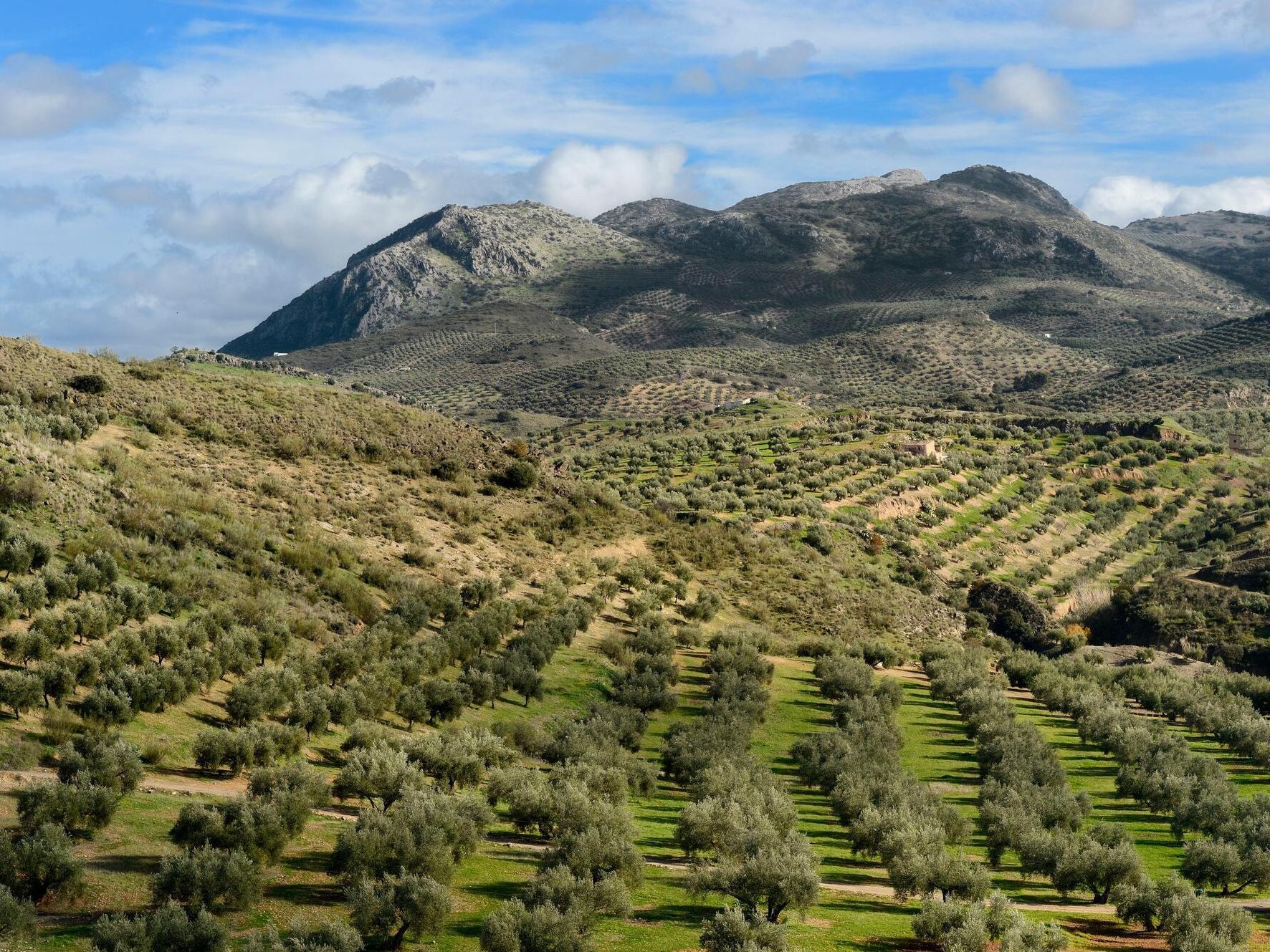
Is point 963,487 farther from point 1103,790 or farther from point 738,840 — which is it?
point 738,840

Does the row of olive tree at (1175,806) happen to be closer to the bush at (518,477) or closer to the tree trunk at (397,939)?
the tree trunk at (397,939)

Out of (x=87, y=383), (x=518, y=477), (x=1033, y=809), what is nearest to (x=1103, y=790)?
(x=1033, y=809)

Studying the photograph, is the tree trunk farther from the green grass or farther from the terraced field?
the terraced field

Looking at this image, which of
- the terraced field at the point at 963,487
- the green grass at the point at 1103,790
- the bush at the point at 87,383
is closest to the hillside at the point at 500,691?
the green grass at the point at 1103,790

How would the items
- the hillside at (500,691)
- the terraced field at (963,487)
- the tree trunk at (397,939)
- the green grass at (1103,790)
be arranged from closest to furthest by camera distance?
the tree trunk at (397,939)
the hillside at (500,691)
the green grass at (1103,790)
the terraced field at (963,487)

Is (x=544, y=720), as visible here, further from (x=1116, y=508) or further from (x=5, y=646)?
(x=1116, y=508)

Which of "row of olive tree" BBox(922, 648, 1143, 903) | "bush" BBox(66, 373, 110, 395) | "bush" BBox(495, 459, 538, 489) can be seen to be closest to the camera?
"row of olive tree" BBox(922, 648, 1143, 903)

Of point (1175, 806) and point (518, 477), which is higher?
point (518, 477)

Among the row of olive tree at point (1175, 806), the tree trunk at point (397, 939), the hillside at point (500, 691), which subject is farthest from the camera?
the row of olive tree at point (1175, 806)

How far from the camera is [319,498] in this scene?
49.8 metres

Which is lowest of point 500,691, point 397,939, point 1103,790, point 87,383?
point 1103,790

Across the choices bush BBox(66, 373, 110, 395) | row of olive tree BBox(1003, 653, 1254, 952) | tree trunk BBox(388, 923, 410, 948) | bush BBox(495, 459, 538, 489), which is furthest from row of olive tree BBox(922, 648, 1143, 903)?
bush BBox(66, 373, 110, 395)

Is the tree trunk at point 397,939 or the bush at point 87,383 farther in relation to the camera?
the bush at point 87,383

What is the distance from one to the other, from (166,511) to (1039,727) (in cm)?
3289
